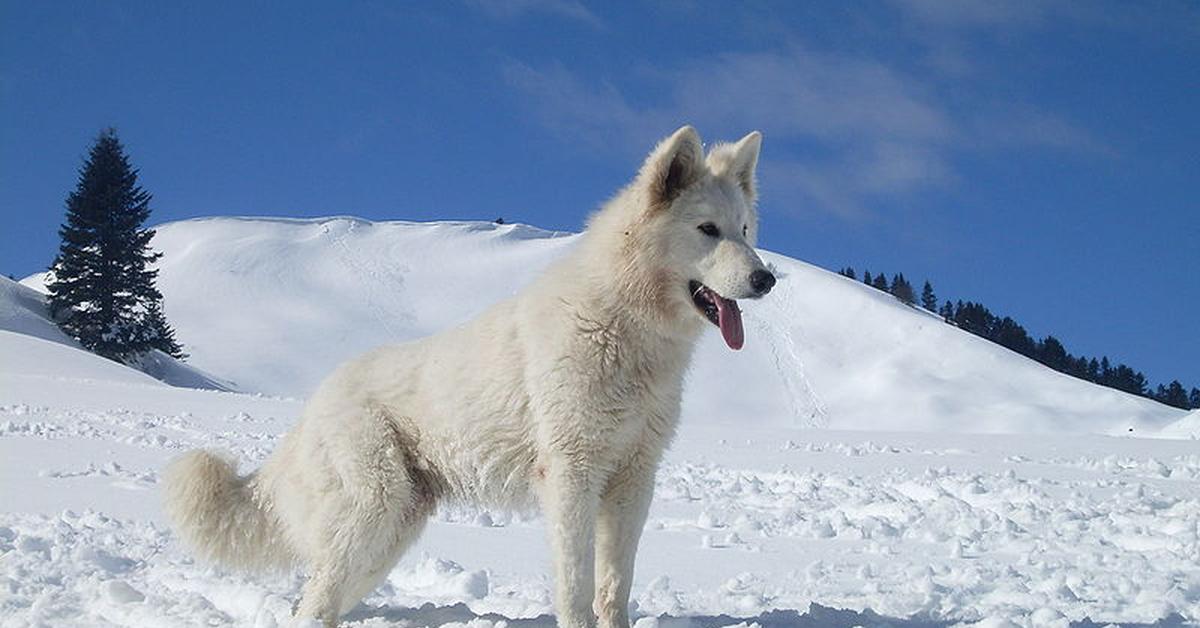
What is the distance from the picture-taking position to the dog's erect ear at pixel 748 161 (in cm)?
537

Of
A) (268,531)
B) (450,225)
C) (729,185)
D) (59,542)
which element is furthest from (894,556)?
(450,225)

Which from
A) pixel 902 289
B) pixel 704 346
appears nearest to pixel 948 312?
pixel 902 289

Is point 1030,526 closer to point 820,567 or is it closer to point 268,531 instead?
point 820,567

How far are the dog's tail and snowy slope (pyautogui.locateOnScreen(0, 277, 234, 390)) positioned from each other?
21865 mm

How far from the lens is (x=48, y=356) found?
1075 inches

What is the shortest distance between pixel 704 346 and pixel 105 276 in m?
23.7

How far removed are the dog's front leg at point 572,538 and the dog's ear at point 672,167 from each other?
1.41 meters

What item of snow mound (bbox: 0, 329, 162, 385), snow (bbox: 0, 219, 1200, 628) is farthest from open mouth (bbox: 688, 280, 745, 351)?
snow mound (bbox: 0, 329, 162, 385)

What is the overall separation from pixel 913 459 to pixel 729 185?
34.1ft

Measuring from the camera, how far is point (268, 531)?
17.9ft

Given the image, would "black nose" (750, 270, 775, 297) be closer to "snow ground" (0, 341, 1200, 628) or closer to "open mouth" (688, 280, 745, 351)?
"open mouth" (688, 280, 745, 351)

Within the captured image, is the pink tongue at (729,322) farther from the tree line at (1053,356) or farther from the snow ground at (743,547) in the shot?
the tree line at (1053,356)

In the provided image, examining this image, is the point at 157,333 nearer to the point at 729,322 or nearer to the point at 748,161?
the point at 748,161

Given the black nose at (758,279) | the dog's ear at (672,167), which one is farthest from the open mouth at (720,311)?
the dog's ear at (672,167)
